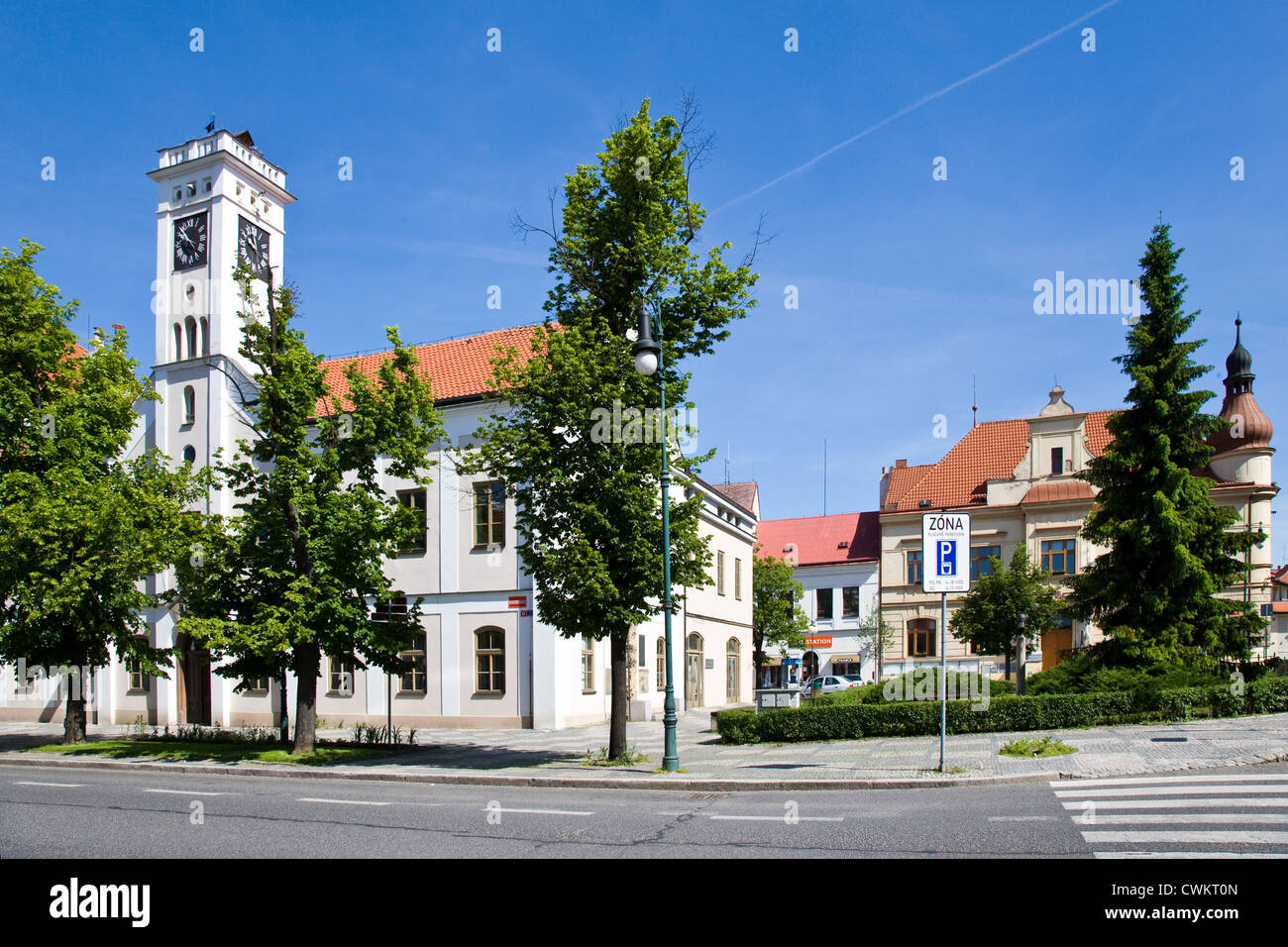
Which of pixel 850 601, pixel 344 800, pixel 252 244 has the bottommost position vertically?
pixel 850 601

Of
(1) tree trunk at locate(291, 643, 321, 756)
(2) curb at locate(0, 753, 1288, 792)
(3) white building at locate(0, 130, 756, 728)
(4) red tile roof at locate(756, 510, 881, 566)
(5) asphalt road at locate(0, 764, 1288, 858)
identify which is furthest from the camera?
(4) red tile roof at locate(756, 510, 881, 566)

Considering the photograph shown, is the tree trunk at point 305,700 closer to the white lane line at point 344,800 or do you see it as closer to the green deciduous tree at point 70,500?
the green deciduous tree at point 70,500

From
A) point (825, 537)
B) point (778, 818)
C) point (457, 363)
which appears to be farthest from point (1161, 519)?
point (825, 537)

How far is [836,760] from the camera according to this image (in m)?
16.5

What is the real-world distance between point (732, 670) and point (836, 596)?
681 inches

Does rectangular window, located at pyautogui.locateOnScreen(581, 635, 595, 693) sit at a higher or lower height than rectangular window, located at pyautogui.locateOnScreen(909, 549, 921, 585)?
lower

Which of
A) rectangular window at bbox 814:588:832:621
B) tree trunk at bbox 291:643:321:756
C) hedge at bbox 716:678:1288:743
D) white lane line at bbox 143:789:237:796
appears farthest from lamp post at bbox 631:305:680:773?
rectangular window at bbox 814:588:832:621

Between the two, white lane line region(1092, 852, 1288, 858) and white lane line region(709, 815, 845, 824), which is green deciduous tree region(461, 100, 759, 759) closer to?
white lane line region(709, 815, 845, 824)

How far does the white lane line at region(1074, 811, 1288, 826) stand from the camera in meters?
9.11

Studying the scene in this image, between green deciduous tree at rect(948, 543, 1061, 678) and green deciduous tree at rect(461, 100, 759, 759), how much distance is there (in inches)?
931

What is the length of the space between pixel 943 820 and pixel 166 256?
31.4 m

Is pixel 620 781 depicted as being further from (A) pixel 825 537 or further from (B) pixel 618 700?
(A) pixel 825 537
